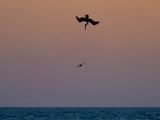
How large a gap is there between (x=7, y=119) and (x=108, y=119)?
793 centimetres

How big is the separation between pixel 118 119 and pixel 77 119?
11.5 ft

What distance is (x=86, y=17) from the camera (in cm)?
3212

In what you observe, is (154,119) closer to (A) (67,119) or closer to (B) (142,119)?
(B) (142,119)

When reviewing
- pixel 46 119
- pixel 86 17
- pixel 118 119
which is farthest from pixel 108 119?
pixel 86 17

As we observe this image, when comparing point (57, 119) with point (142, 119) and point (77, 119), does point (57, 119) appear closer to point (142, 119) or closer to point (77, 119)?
point (77, 119)

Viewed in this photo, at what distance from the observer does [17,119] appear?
213 feet

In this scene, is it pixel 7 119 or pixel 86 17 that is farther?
pixel 7 119

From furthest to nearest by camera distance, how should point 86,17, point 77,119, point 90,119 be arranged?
point 90,119, point 77,119, point 86,17

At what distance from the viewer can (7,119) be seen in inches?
2507

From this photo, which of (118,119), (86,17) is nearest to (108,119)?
(118,119)

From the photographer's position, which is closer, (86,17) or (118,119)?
(86,17)

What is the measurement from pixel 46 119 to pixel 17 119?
8.01 feet

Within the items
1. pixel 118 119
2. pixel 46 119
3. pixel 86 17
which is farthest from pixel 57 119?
pixel 86 17

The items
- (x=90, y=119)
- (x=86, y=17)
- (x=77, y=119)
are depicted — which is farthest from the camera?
(x=90, y=119)
